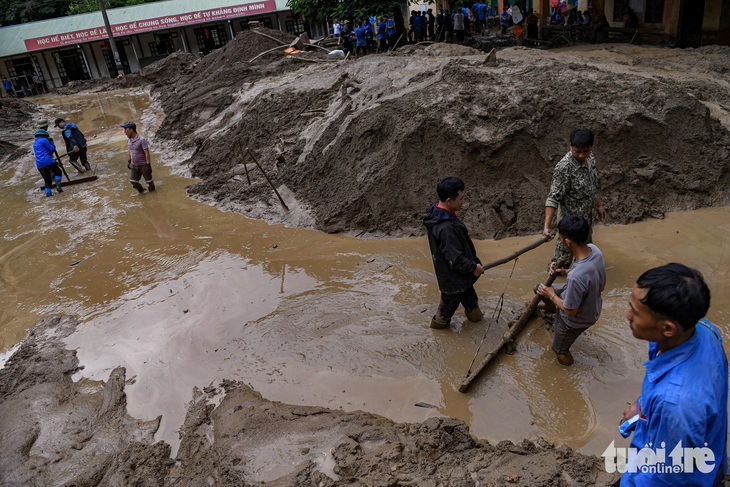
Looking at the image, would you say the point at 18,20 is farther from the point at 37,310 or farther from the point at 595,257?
the point at 595,257

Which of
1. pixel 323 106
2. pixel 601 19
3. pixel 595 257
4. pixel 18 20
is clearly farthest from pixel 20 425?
pixel 18 20

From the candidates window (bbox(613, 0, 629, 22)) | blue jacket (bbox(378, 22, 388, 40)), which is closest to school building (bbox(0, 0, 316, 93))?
blue jacket (bbox(378, 22, 388, 40))

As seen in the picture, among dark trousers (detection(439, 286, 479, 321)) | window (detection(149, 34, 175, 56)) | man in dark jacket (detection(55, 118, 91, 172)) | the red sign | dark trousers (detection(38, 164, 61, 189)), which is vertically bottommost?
dark trousers (detection(439, 286, 479, 321))

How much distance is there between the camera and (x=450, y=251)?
4.39m

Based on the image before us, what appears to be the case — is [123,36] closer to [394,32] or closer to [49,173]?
[394,32]

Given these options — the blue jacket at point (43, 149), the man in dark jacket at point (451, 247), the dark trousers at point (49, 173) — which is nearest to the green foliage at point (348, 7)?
the blue jacket at point (43, 149)

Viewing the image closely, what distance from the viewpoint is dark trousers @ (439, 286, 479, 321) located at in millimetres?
4742

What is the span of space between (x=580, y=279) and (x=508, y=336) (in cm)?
108

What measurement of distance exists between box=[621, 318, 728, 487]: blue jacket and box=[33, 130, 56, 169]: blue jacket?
41.4 feet

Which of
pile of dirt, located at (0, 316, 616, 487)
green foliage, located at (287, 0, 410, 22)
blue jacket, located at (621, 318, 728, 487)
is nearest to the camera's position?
blue jacket, located at (621, 318, 728, 487)

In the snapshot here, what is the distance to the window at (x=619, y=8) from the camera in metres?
17.0

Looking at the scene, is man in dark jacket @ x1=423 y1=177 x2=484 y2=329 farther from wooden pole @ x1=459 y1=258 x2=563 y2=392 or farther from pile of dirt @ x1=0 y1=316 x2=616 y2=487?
pile of dirt @ x1=0 y1=316 x2=616 y2=487

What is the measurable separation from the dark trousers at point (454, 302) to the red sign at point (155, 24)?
29754 mm
